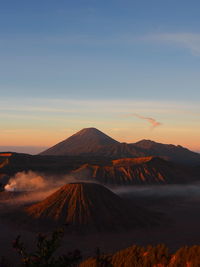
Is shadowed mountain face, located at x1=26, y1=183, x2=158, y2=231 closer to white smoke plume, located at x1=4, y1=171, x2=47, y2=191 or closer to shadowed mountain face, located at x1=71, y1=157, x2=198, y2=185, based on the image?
white smoke plume, located at x1=4, y1=171, x2=47, y2=191

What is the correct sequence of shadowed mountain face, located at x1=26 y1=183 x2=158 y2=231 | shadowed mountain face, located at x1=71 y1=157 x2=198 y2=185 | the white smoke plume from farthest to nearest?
shadowed mountain face, located at x1=71 y1=157 x2=198 y2=185
the white smoke plume
shadowed mountain face, located at x1=26 y1=183 x2=158 y2=231

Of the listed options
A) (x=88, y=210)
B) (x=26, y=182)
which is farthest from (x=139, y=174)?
(x=88, y=210)

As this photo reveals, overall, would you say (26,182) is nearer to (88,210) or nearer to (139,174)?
(139,174)

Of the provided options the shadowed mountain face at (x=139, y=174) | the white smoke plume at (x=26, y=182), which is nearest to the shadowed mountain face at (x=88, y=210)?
the white smoke plume at (x=26, y=182)

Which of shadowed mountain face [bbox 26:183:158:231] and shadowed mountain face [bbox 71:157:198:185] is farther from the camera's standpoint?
shadowed mountain face [bbox 71:157:198:185]

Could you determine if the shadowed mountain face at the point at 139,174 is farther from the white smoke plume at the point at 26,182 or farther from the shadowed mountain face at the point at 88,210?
the shadowed mountain face at the point at 88,210

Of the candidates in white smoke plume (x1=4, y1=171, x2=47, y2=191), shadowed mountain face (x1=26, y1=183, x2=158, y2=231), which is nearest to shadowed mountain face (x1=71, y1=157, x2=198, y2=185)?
white smoke plume (x1=4, y1=171, x2=47, y2=191)

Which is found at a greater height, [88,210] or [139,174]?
[139,174]
